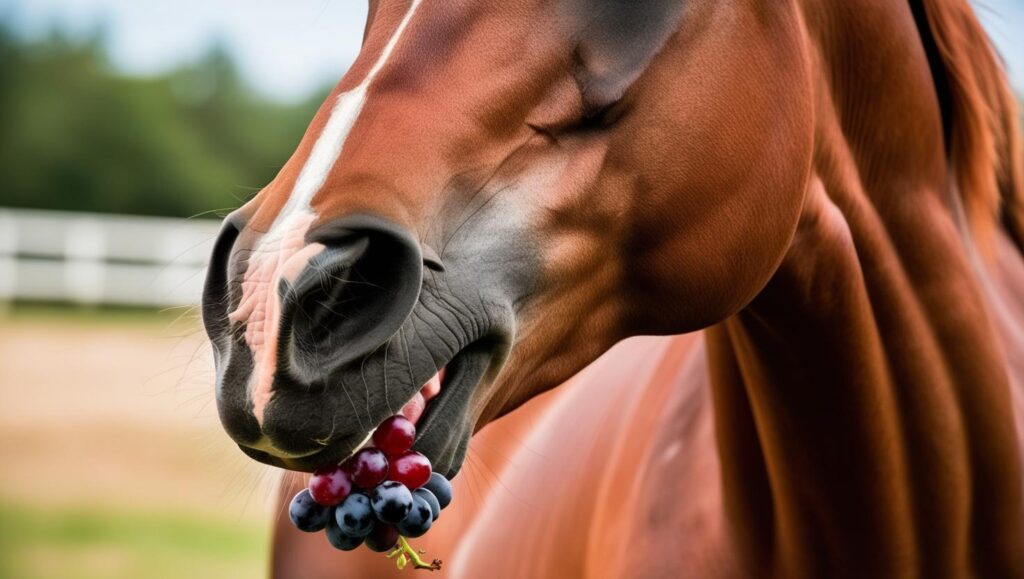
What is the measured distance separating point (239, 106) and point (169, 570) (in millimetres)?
39112

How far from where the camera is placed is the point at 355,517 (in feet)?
4.79

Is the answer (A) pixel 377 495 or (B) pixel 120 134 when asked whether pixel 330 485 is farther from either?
(B) pixel 120 134

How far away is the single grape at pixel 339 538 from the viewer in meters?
1.48

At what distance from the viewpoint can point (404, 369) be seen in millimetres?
1477

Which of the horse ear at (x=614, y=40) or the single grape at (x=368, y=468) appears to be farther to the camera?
the horse ear at (x=614, y=40)

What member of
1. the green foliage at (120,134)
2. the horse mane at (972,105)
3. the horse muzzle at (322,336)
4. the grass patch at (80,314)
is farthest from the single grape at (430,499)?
the green foliage at (120,134)

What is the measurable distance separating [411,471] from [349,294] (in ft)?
0.81

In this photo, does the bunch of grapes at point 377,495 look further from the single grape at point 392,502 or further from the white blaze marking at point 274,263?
the white blaze marking at point 274,263

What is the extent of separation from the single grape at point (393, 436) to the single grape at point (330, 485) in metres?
0.06

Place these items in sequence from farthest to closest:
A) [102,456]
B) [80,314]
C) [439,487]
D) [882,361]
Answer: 1. [80,314]
2. [102,456]
3. [882,361]
4. [439,487]

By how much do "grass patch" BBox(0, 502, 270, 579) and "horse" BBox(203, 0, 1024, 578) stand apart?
16.3ft

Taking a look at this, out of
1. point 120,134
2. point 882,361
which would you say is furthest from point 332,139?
point 120,134

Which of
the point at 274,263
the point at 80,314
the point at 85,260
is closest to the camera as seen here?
the point at 274,263

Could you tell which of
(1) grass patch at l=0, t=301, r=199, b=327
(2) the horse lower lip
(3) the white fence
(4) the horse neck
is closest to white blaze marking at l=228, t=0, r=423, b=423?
(2) the horse lower lip
